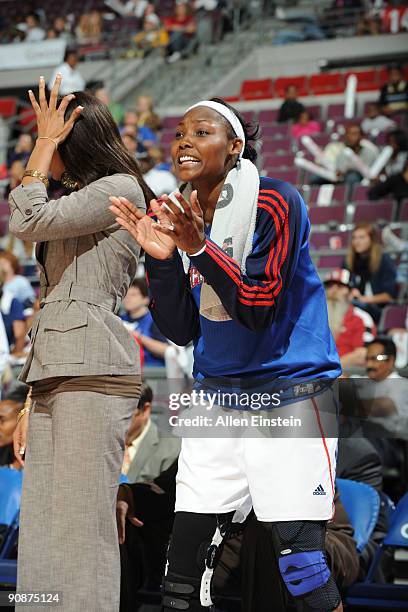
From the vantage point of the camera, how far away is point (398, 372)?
470 cm

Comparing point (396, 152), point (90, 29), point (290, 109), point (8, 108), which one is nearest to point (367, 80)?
point (290, 109)

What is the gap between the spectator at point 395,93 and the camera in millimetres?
10780

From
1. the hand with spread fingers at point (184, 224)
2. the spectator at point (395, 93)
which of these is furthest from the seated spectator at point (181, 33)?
the hand with spread fingers at point (184, 224)

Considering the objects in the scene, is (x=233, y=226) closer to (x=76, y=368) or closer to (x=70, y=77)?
(x=76, y=368)

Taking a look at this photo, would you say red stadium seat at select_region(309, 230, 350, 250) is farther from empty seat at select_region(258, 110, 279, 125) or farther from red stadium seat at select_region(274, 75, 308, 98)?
red stadium seat at select_region(274, 75, 308, 98)

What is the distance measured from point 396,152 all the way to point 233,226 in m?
7.43

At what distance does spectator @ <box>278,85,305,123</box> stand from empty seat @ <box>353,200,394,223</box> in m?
2.95

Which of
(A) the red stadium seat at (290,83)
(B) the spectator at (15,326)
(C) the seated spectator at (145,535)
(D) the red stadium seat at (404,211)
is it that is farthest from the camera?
(A) the red stadium seat at (290,83)

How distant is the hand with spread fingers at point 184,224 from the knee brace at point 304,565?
2.49ft

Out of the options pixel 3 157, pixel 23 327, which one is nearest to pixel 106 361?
pixel 23 327

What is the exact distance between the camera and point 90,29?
1517 cm

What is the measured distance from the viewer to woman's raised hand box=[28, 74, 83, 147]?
97.7 inches

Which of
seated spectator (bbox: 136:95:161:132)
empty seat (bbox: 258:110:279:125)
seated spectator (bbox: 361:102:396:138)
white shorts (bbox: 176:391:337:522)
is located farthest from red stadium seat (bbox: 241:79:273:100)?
white shorts (bbox: 176:391:337:522)

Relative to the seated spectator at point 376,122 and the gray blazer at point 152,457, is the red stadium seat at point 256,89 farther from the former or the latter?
the gray blazer at point 152,457
